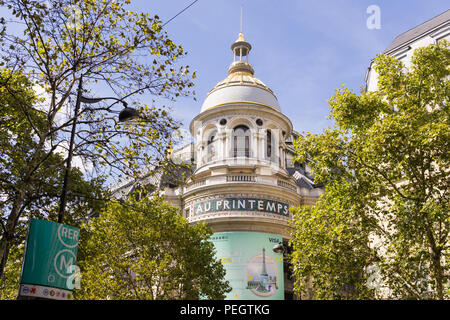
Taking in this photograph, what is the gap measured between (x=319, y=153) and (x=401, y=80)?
444 centimetres

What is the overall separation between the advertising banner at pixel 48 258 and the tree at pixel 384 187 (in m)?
10.7

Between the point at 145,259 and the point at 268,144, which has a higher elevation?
the point at 268,144

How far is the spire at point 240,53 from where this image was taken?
143 feet

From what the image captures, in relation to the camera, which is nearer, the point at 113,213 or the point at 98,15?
the point at 98,15

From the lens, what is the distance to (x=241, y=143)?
3750 centimetres

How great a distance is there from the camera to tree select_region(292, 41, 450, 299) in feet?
53.7

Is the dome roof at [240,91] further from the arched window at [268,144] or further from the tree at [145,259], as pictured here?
the tree at [145,259]

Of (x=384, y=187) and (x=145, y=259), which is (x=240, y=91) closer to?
(x=145, y=259)

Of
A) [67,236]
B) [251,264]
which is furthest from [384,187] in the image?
[251,264]

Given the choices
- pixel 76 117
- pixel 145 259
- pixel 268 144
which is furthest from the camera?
pixel 268 144

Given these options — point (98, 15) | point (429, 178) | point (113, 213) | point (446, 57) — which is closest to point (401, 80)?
point (446, 57)

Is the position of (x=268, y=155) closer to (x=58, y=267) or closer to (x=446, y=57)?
(x=446, y=57)

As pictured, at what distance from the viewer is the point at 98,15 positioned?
13.5 metres

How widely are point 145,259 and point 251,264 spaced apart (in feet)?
29.5
